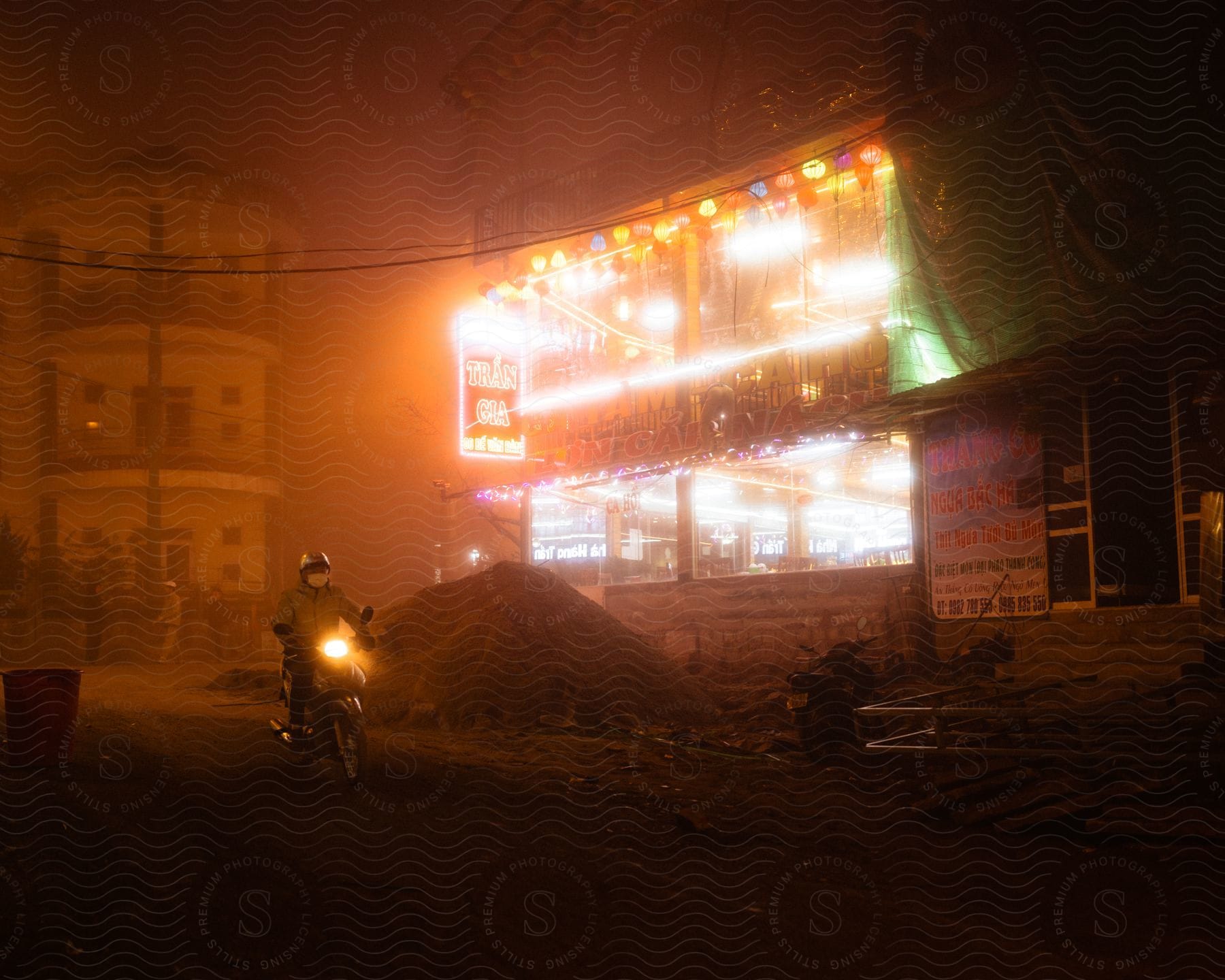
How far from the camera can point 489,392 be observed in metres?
21.4

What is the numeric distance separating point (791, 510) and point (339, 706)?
13460mm

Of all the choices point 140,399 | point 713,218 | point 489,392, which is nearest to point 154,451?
point 140,399

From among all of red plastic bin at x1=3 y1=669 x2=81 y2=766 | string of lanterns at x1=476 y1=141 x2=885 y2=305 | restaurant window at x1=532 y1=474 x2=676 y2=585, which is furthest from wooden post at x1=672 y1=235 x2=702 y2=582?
red plastic bin at x1=3 y1=669 x2=81 y2=766

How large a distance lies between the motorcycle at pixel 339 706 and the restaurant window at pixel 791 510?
36.9 feet

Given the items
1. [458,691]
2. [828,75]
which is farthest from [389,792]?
[828,75]

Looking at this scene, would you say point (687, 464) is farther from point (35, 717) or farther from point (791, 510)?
point (35, 717)

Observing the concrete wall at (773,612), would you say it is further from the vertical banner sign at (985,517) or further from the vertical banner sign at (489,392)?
the vertical banner sign at (489,392)

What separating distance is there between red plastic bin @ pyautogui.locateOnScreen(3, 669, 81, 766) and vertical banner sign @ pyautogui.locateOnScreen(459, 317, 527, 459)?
12951 mm

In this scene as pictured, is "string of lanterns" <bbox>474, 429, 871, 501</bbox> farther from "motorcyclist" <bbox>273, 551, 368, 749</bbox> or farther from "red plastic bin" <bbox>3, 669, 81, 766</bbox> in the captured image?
"red plastic bin" <bbox>3, 669, 81, 766</bbox>

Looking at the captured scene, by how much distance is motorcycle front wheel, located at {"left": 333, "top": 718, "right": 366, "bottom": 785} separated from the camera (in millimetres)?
7680

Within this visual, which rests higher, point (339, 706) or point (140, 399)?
point (140, 399)

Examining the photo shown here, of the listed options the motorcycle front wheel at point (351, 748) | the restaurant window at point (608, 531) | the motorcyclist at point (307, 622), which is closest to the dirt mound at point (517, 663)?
the motorcyclist at point (307, 622)

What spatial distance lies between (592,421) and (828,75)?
842cm

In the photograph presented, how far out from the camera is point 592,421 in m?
20.8
